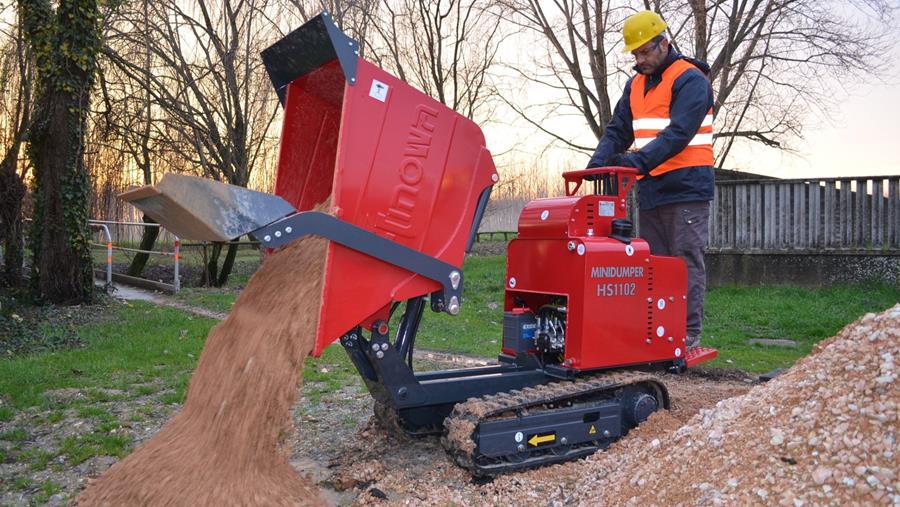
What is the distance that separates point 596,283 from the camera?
14.2 ft

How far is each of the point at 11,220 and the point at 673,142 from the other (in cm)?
1283

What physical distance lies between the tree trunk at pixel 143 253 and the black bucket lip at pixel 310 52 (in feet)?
42.6

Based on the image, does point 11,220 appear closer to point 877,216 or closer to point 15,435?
point 15,435

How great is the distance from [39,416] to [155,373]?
5.06 ft

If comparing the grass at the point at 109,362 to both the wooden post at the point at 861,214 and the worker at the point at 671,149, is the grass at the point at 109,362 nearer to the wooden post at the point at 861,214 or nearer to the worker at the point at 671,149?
the worker at the point at 671,149

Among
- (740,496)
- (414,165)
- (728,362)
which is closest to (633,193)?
(728,362)

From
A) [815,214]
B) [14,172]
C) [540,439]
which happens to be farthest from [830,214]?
[14,172]

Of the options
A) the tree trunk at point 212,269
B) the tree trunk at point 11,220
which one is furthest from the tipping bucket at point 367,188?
the tree trunk at point 212,269

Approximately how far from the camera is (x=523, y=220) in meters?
4.74

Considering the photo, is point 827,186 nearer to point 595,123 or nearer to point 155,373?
point 595,123

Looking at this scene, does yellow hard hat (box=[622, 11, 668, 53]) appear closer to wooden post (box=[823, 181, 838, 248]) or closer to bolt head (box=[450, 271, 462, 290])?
bolt head (box=[450, 271, 462, 290])

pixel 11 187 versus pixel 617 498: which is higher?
pixel 11 187

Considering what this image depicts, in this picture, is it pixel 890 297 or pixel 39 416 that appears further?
pixel 890 297

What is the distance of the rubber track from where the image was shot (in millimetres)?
3883
